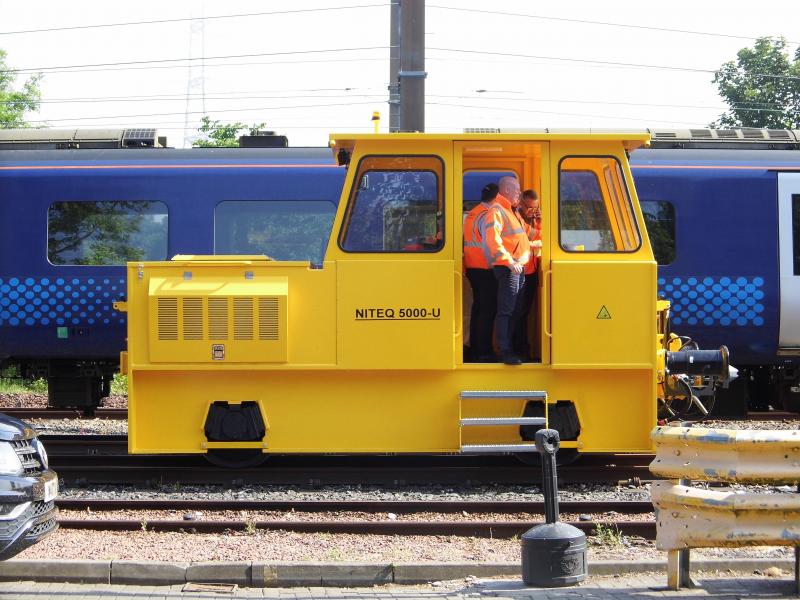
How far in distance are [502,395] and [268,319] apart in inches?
83.0

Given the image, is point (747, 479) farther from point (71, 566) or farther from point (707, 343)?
point (707, 343)

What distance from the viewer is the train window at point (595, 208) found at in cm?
934

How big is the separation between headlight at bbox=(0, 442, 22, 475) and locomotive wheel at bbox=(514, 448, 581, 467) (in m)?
4.91

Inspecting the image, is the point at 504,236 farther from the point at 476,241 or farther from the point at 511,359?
the point at 511,359

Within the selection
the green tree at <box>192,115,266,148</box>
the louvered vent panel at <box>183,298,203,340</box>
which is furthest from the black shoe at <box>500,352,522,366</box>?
the green tree at <box>192,115,266,148</box>

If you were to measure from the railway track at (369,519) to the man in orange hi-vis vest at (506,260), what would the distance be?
4.73 ft

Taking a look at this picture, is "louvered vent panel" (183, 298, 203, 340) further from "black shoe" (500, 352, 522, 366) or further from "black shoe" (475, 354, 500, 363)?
"black shoe" (500, 352, 522, 366)

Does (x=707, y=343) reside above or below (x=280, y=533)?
above

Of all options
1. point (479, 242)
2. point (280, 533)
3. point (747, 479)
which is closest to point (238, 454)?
point (280, 533)

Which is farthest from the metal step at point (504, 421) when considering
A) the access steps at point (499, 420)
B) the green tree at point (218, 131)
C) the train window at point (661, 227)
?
the green tree at point (218, 131)

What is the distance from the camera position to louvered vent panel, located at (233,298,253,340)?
916cm

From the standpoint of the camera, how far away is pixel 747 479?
5.98 m

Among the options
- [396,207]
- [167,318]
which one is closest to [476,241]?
[396,207]

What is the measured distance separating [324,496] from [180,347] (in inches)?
70.1
